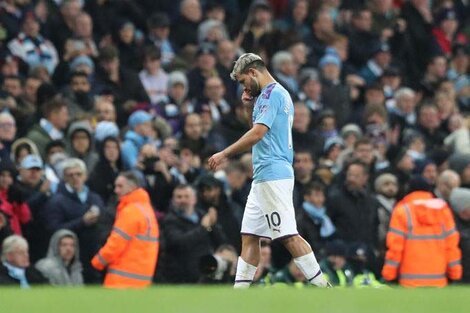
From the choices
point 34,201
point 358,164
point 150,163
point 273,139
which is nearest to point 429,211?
point 358,164

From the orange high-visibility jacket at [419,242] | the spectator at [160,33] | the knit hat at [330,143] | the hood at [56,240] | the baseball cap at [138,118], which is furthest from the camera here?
the spectator at [160,33]

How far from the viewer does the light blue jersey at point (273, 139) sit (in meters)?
14.0

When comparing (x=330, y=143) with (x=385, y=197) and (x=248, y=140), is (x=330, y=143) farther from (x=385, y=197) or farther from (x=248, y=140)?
(x=248, y=140)

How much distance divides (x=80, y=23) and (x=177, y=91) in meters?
1.60

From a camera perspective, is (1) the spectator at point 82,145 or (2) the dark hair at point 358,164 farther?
(2) the dark hair at point 358,164

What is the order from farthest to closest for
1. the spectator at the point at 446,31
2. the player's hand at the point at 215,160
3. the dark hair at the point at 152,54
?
the spectator at the point at 446,31
the dark hair at the point at 152,54
the player's hand at the point at 215,160

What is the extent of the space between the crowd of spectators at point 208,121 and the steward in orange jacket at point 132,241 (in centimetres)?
57

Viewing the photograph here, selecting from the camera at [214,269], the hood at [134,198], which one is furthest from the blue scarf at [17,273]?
the camera at [214,269]

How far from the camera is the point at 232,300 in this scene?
10727mm

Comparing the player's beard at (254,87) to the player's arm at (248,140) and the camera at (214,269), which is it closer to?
the player's arm at (248,140)

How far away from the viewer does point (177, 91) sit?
21.6 meters

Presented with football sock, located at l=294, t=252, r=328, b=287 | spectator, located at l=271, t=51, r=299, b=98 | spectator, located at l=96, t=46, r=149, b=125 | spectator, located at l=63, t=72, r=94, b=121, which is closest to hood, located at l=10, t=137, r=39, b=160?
spectator, located at l=63, t=72, r=94, b=121

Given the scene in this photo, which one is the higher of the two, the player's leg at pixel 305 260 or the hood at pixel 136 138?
the hood at pixel 136 138

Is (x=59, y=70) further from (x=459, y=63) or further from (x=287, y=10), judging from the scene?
(x=459, y=63)
